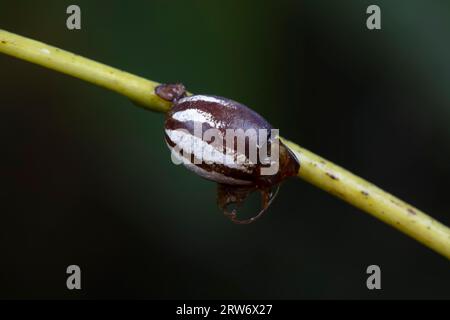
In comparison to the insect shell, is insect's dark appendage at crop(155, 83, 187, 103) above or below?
above

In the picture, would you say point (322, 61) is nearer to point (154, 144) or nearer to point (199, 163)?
point (154, 144)

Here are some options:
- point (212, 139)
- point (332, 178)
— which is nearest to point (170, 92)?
point (212, 139)

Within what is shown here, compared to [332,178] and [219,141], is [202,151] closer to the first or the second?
[219,141]

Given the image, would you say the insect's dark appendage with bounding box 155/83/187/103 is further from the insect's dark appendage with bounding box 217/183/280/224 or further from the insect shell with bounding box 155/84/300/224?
the insect's dark appendage with bounding box 217/183/280/224

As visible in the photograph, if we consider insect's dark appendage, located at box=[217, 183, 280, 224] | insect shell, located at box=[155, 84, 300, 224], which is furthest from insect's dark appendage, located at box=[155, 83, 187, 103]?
insect's dark appendage, located at box=[217, 183, 280, 224]

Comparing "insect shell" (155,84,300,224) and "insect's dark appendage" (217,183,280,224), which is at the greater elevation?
"insect shell" (155,84,300,224)
